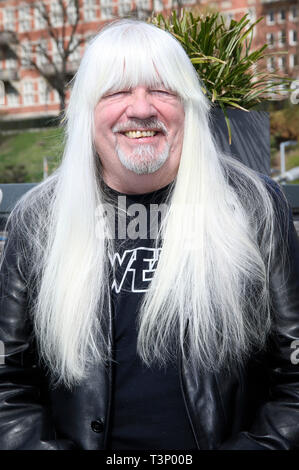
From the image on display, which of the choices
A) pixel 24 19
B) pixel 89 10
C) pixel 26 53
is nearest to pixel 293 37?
pixel 89 10

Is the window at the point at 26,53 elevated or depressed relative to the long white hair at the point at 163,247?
elevated

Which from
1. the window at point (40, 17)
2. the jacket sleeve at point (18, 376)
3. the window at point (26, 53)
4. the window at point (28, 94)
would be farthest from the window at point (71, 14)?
the jacket sleeve at point (18, 376)

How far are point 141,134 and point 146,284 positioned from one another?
18.1 inches

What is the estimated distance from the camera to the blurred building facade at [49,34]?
30.7m

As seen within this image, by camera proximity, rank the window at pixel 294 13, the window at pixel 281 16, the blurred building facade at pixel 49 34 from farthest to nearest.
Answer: the window at pixel 294 13 < the window at pixel 281 16 < the blurred building facade at pixel 49 34

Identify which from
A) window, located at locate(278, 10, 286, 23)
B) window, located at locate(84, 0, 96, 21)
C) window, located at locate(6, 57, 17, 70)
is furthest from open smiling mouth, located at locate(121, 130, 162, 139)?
window, located at locate(6, 57, 17, 70)

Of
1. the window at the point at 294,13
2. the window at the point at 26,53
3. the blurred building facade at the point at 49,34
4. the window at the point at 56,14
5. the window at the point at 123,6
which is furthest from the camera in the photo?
the window at the point at 294,13

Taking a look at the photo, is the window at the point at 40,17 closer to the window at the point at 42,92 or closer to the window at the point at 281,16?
the window at the point at 42,92

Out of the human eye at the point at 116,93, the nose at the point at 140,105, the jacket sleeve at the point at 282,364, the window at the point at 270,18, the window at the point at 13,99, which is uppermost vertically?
the window at the point at 270,18

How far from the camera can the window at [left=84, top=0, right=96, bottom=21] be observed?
3666cm

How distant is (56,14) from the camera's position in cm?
3209

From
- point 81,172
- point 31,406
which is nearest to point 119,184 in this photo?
point 81,172

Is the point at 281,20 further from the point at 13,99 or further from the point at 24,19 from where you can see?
the point at 13,99

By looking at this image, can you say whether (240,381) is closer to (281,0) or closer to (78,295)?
(78,295)
